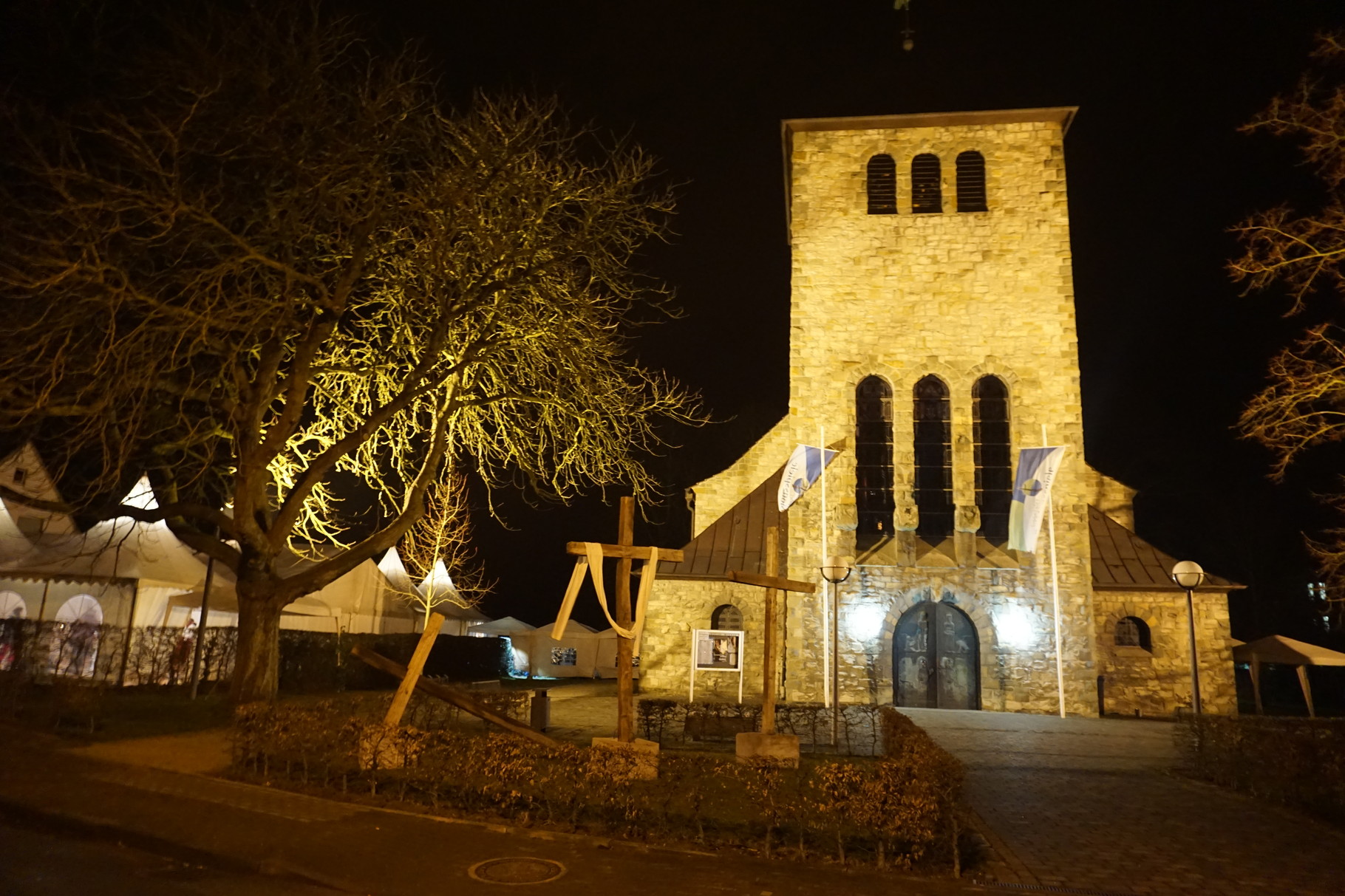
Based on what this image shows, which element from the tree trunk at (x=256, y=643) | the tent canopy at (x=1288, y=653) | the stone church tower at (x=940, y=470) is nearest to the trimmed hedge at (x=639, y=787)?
the tree trunk at (x=256, y=643)

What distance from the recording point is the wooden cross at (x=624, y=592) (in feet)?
29.0

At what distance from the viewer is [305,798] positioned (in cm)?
862

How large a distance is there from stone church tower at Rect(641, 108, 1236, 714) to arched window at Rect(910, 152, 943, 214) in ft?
0.17

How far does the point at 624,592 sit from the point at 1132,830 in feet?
17.8

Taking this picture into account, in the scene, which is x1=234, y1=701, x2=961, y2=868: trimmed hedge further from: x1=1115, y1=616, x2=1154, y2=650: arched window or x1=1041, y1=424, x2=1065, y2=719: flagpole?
x1=1115, y1=616, x2=1154, y2=650: arched window

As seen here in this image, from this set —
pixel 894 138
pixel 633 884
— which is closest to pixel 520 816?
pixel 633 884

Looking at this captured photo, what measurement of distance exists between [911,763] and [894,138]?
20355 millimetres

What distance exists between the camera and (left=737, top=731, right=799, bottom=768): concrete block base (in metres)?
10.6

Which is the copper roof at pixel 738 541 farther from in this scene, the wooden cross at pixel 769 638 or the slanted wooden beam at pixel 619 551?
the slanted wooden beam at pixel 619 551

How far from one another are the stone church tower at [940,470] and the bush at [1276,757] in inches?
347

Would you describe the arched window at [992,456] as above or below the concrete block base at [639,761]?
above

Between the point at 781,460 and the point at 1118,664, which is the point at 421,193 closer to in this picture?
the point at 781,460

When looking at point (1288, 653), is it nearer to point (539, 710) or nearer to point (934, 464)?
point (934, 464)

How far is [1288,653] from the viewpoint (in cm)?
1991
